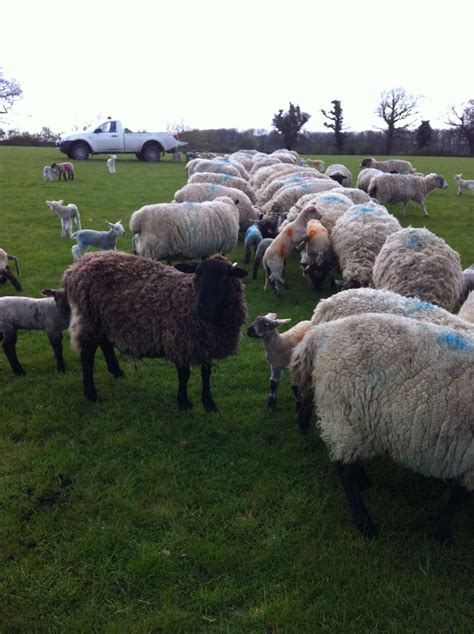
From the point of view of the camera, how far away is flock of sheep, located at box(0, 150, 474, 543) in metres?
2.64

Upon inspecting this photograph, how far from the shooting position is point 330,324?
3.12m

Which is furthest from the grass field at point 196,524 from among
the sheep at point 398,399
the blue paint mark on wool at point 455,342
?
the blue paint mark on wool at point 455,342

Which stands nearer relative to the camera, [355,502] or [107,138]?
[355,502]

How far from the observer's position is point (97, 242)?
7.72 metres

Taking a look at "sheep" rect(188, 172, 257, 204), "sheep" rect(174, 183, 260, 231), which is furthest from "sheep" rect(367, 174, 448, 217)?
"sheep" rect(174, 183, 260, 231)

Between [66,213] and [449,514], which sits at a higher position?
[66,213]

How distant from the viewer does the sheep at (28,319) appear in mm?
4660

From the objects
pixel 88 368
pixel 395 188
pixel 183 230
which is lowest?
pixel 88 368

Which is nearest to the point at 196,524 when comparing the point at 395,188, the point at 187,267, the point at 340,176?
the point at 187,267

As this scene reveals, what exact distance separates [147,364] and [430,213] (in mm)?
12244

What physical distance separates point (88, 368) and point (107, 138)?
28.1 metres

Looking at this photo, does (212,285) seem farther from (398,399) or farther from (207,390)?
(398,399)

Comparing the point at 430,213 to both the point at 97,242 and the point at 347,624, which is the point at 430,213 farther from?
the point at 347,624

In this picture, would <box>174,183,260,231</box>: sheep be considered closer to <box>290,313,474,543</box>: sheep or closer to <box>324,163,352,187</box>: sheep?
<box>324,163,352,187</box>: sheep
